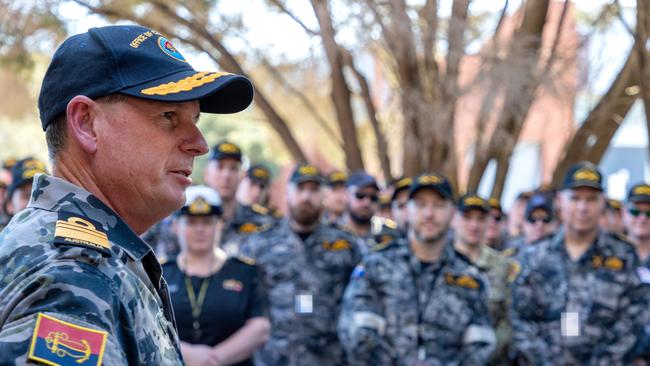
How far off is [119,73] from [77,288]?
456 mm

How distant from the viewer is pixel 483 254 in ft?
25.4

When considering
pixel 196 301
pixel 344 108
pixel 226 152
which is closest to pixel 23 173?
pixel 226 152

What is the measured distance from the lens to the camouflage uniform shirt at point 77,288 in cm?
148

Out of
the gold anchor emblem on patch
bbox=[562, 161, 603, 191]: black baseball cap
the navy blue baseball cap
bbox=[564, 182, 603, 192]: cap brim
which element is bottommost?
the gold anchor emblem on patch

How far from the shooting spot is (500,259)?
782 cm

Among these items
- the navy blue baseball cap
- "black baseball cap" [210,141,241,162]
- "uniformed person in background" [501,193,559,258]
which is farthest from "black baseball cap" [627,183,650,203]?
the navy blue baseball cap

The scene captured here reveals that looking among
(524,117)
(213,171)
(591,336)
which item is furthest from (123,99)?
(524,117)

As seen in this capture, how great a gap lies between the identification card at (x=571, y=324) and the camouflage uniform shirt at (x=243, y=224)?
91.4 inches

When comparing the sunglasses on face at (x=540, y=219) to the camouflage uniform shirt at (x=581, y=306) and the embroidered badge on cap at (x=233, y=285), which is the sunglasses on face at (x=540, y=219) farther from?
the embroidered badge on cap at (x=233, y=285)

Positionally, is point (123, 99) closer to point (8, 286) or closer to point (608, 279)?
point (8, 286)

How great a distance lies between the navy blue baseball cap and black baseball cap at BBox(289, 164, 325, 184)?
540 cm

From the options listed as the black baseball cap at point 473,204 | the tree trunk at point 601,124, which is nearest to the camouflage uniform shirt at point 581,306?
the black baseball cap at point 473,204

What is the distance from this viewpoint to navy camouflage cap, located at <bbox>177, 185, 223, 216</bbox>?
5832 mm

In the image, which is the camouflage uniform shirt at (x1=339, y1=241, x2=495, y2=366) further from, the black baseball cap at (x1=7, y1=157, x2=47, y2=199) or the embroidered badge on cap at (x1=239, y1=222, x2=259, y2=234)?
the black baseball cap at (x1=7, y1=157, x2=47, y2=199)
